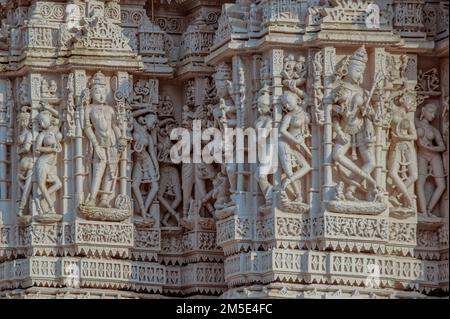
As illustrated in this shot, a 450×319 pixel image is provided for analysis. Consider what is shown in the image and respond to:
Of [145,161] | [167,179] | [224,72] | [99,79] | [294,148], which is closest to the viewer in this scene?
[294,148]

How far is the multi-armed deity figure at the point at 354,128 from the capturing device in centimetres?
4797

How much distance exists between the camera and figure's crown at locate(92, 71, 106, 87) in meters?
50.2

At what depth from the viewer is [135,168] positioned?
166ft

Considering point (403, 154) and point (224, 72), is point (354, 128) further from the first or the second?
point (224, 72)

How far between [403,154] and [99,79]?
13.4 feet

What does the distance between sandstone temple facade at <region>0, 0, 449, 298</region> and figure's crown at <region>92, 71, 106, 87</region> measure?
3cm

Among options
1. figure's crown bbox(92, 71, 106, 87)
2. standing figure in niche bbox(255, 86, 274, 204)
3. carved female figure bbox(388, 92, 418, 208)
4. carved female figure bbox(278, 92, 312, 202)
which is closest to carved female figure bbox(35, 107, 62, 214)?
figure's crown bbox(92, 71, 106, 87)

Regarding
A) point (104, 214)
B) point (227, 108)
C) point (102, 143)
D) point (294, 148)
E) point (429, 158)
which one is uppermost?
point (227, 108)

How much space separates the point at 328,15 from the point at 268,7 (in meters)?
0.82

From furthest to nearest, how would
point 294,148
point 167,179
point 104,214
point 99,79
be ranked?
point 167,179
point 99,79
point 104,214
point 294,148

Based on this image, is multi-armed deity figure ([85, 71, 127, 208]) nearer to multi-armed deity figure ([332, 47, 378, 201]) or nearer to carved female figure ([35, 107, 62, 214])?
carved female figure ([35, 107, 62, 214])

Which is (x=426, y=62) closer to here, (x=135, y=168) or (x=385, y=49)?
(x=385, y=49)

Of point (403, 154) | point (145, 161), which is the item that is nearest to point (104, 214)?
point (145, 161)

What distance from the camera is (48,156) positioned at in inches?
1975
